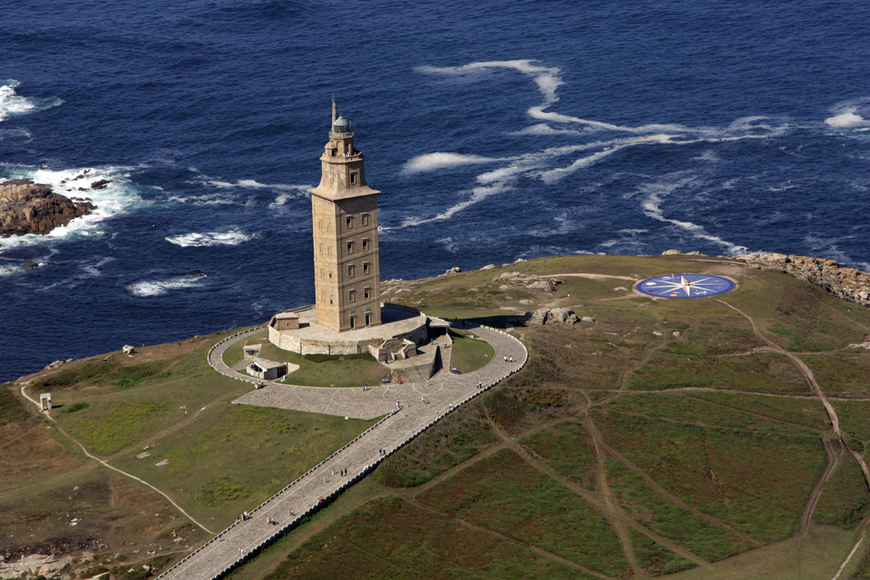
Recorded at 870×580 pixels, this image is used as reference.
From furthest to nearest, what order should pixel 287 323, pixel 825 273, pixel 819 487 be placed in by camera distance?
pixel 825 273 → pixel 287 323 → pixel 819 487

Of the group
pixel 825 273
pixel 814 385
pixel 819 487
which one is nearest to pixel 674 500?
pixel 819 487

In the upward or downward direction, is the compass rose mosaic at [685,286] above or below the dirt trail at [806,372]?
above

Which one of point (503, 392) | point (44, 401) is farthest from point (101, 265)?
point (503, 392)

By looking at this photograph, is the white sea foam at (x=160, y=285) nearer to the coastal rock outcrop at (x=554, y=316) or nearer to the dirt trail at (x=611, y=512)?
the coastal rock outcrop at (x=554, y=316)

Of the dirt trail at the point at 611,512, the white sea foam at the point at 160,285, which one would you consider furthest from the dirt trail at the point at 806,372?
the white sea foam at the point at 160,285

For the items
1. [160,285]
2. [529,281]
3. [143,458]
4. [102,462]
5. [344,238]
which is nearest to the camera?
[143,458]

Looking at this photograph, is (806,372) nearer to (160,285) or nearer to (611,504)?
(611,504)
